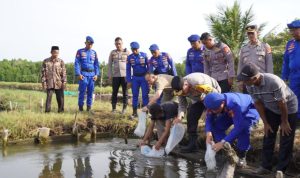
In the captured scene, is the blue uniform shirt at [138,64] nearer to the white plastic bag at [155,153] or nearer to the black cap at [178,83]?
the white plastic bag at [155,153]

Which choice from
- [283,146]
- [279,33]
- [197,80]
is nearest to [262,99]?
[283,146]

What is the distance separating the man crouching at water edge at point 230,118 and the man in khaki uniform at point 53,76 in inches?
226

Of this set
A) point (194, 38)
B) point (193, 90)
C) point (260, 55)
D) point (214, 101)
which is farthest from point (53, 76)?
point (214, 101)

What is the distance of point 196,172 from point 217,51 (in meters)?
2.33

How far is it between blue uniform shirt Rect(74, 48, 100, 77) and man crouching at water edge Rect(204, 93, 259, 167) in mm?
5352

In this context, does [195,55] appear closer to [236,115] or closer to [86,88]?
[236,115]

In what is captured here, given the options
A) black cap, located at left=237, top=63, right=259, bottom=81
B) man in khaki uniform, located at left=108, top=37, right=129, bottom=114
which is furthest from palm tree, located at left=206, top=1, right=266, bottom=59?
black cap, located at left=237, top=63, right=259, bottom=81

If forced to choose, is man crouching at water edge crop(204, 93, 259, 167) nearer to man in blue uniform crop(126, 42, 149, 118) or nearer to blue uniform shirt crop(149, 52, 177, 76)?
blue uniform shirt crop(149, 52, 177, 76)

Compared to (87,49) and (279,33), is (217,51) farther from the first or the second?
(279,33)

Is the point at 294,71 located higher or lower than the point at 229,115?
higher

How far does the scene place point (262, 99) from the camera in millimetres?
5195

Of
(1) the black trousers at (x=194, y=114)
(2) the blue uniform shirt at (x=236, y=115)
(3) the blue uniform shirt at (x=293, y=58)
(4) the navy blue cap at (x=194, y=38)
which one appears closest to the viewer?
(2) the blue uniform shirt at (x=236, y=115)

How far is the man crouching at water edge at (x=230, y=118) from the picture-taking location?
17.1 ft

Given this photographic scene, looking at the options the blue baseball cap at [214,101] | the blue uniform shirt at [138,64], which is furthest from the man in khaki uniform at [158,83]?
the blue uniform shirt at [138,64]
